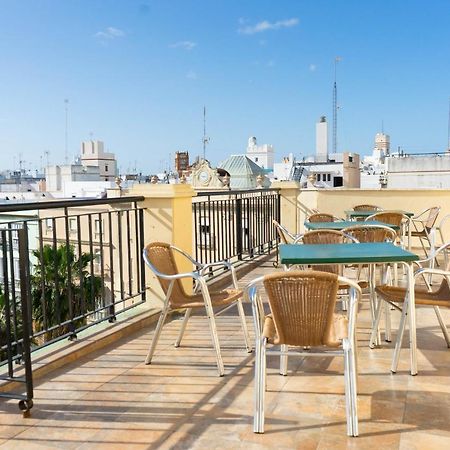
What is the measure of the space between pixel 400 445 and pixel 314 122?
198 ft

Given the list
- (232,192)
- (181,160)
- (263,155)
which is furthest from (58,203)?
(263,155)

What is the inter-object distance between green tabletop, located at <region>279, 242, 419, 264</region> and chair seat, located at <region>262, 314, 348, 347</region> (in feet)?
1.65

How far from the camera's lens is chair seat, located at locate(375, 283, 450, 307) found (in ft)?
11.5

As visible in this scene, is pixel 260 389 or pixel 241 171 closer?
pixel 260 389

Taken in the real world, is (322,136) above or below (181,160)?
above

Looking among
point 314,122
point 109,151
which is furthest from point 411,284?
point 109,151

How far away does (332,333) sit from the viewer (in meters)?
2.77

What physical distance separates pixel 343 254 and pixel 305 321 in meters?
0.99

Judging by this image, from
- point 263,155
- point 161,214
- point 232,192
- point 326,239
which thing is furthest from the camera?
point 263,155

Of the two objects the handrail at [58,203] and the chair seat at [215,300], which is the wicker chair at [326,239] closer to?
the chair seat at [215,300]

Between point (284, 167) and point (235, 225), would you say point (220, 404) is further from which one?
point (284, 167)

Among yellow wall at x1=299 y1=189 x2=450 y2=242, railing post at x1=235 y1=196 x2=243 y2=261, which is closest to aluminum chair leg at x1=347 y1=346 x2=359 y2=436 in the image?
railing post at x1=235 y1=196 x2=243 y2=261

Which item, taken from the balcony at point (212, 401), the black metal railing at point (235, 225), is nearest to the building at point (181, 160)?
the black metal railing at point (235, 225)

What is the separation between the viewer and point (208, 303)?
353cm
